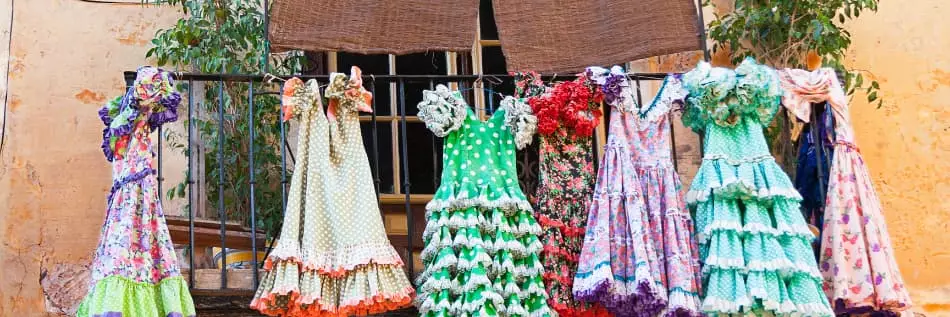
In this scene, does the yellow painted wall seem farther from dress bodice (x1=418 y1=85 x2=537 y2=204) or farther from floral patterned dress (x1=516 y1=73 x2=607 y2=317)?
dress bodice (x1=418 y1=85 x2=537 y2=204)

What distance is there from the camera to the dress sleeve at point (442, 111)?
5340 millimetres

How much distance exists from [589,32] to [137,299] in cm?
223

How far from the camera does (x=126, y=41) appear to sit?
6500 millimetres

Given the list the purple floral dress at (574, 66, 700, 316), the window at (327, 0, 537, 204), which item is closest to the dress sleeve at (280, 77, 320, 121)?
the window at (327, 0, 537, 204)

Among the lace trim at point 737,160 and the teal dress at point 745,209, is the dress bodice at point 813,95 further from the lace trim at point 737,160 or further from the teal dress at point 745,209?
the lace trim at point 737,160

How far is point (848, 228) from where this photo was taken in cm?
528

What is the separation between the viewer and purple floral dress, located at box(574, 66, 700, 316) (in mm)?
5051

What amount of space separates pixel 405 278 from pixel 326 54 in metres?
1.86

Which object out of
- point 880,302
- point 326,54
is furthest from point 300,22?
point 880,302

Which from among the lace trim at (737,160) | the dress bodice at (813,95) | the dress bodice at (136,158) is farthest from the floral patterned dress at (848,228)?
the dress bodice at (136,158)

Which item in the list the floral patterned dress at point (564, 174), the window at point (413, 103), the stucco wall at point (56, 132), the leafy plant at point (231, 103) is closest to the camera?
the floral patterned dress at point (564, 174)

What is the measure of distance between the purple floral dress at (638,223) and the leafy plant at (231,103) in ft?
5.63

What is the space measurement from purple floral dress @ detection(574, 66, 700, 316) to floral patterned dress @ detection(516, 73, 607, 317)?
0.29ft

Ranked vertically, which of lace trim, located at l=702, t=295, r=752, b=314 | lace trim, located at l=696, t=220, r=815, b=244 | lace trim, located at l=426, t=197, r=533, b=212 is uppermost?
lace trim, located at l=426, t=197, r=533, b=212
